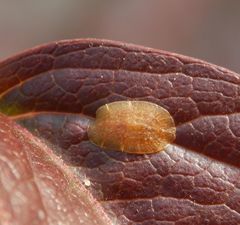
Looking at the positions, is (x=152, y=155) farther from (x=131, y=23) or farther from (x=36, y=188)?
(x=131, y=23)

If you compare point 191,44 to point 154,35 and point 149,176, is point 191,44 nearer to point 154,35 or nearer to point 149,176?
point 154,35

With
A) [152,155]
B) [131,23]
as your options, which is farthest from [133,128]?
[131,23]

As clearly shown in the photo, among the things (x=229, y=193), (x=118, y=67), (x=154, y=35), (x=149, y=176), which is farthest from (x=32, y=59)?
(x=154, y=35)

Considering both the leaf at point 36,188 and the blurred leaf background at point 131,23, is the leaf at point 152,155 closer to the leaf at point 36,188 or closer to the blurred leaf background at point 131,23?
the leaf at point 36,188

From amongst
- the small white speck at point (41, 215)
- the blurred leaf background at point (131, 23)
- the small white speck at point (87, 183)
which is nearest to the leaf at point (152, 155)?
the small white speck at point (87, 183)

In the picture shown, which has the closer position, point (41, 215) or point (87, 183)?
point (41, 215)

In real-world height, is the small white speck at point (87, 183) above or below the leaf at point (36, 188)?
below

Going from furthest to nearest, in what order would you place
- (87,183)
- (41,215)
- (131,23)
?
(131,23) → (87,183) → (41,215)
